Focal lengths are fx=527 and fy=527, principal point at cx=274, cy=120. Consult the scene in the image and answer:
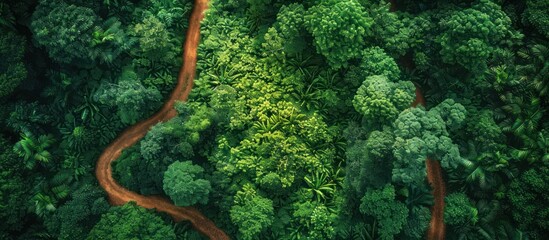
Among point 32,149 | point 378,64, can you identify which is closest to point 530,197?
point 378,64

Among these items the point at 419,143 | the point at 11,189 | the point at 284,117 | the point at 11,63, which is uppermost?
the point at 11,63

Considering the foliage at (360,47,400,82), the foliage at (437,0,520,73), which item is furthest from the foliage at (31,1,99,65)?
the foliage at (437,0,520,73)

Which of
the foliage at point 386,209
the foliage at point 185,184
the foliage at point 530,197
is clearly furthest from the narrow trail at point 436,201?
the foliage at point 185,184

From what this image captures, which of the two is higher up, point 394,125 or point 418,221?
point 394,125

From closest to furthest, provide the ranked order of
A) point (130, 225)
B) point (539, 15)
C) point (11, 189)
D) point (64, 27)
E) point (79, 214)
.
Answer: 1. point (539, 15)
2. point (130, 225)
3. point (64, 27)
4. point (79, 214)
5. point (11, 189)

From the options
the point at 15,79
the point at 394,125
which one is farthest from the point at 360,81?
the point at 15,79

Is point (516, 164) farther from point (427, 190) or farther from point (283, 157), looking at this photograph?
point (283, 157)

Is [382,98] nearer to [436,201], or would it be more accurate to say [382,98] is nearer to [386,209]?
[386,209]

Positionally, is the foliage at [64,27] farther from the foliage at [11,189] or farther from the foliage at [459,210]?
the foliage at [459,210]
